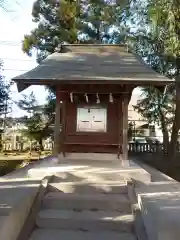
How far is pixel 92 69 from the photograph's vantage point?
1026 centimetres

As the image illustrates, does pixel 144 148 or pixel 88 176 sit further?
pixel 144 148

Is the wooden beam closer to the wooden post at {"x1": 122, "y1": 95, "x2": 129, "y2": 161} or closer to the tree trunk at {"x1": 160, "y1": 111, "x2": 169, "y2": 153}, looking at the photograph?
the wooden post at {"x1": 122, "y1": 95, "x2": 129, "y2": 161}

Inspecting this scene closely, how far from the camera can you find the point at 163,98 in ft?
63.8

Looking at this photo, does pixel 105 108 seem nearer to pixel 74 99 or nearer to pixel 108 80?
pixel 74 99

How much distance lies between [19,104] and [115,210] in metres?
17.9

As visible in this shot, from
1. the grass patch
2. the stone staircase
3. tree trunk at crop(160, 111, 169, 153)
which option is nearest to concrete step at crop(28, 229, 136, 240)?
the stone staircase

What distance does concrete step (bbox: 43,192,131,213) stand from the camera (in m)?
6.36

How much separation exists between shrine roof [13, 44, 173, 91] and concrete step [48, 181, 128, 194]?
3057mm

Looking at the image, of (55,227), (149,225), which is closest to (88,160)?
(55,227)

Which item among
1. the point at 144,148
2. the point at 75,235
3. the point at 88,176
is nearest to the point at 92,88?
the point at 88,176

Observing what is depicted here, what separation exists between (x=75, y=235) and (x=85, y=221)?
495 mm

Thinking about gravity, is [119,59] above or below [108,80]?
above

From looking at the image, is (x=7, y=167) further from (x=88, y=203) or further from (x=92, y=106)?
(x=88, y=203)

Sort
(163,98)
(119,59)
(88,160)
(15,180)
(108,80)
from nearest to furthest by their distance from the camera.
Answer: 1. (15,180)
2. (108,80)
3. (88,160)
4. (119,59)
5. (163,98)
